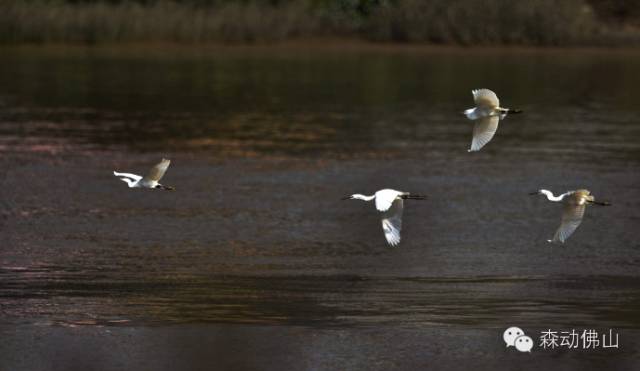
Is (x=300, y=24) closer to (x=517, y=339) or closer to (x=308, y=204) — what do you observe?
(x=308, y=204)

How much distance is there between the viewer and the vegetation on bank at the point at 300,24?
157 ft

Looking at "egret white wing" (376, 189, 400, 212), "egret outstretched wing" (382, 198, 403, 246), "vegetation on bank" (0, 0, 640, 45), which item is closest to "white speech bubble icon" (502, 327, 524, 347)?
"egret outstretched wing" (382, 198, 403, 246)

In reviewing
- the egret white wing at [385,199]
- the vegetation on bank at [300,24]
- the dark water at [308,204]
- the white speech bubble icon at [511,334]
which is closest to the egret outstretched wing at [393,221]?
the egret white wing at [385,199]

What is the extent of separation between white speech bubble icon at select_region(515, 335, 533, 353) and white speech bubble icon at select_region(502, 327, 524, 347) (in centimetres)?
4

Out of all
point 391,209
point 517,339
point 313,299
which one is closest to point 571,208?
point 517,339

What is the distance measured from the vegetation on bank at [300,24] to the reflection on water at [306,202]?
1110 cm

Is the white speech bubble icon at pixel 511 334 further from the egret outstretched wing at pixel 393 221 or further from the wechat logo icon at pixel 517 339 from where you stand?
the egret outstretched wing at pixel 393 221

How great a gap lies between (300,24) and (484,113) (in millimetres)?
37251

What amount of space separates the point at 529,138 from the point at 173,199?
29.2 ft

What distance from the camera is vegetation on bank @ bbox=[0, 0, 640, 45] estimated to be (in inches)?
1882

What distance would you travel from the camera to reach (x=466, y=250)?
15594 millimetres

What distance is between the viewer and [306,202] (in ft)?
61.4

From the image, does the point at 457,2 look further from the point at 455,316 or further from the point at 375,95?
the point at 455,316

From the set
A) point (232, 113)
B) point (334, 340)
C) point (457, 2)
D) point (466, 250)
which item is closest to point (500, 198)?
point (466, 250)
